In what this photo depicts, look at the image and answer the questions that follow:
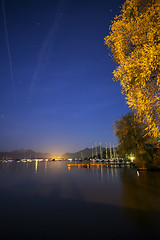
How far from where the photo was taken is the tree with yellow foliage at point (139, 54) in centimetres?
798

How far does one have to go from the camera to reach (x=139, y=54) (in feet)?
28.5

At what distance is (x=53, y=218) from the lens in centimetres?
839

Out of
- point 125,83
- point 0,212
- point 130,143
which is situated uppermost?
point 125,83

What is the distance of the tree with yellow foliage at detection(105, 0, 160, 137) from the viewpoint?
7979 millimetres

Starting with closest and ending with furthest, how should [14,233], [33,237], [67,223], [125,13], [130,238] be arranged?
[130,238]
[33,237]
[14,233]
[67,223]
[125,13]

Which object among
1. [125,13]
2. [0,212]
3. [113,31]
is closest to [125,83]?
[113,31]

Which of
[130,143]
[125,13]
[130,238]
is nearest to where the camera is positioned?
[130,238]

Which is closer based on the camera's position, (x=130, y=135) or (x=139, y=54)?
(x=139, y=54)

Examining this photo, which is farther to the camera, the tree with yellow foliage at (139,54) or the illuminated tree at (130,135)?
the illuminated tree at (130,135)

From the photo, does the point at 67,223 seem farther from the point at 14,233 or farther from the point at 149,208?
the point at 149,208

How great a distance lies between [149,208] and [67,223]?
5234 mm

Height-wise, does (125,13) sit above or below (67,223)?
above

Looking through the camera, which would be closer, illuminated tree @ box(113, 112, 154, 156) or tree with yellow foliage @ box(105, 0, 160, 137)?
tree with yellow foliage @ box(105, 0, 160, 137)

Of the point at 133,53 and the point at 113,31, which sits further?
the point at 113,31
